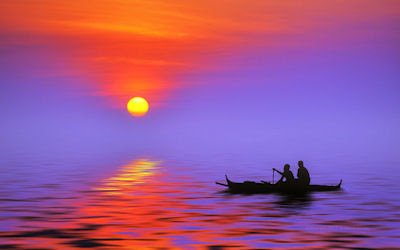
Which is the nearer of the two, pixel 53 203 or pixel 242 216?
pixel 242 216

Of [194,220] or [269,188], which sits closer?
[194,220]

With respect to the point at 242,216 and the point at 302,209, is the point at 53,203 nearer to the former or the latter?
the point at 242,216

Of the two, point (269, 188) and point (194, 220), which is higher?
point (269, 188)

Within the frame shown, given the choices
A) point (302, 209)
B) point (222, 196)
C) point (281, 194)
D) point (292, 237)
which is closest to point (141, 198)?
point (222, 196)

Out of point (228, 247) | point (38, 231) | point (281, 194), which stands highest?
point (281, 194)

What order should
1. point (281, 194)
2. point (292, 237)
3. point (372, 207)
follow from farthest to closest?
point (281, 194), point (372, 207), point (292, 237)

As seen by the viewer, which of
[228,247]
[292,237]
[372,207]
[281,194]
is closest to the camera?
[228,247]

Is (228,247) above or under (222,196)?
under

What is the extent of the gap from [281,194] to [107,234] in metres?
18.0

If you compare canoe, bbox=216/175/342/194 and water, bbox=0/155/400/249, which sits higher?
canoe, bbox=216/175/342/194

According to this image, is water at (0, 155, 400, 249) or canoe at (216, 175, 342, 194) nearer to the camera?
water at (0, 155, 400, 249)

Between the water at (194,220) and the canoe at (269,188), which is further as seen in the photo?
the canoe at (269,188)

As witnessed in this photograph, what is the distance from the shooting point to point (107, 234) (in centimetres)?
2603

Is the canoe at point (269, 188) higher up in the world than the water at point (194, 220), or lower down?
higher up
